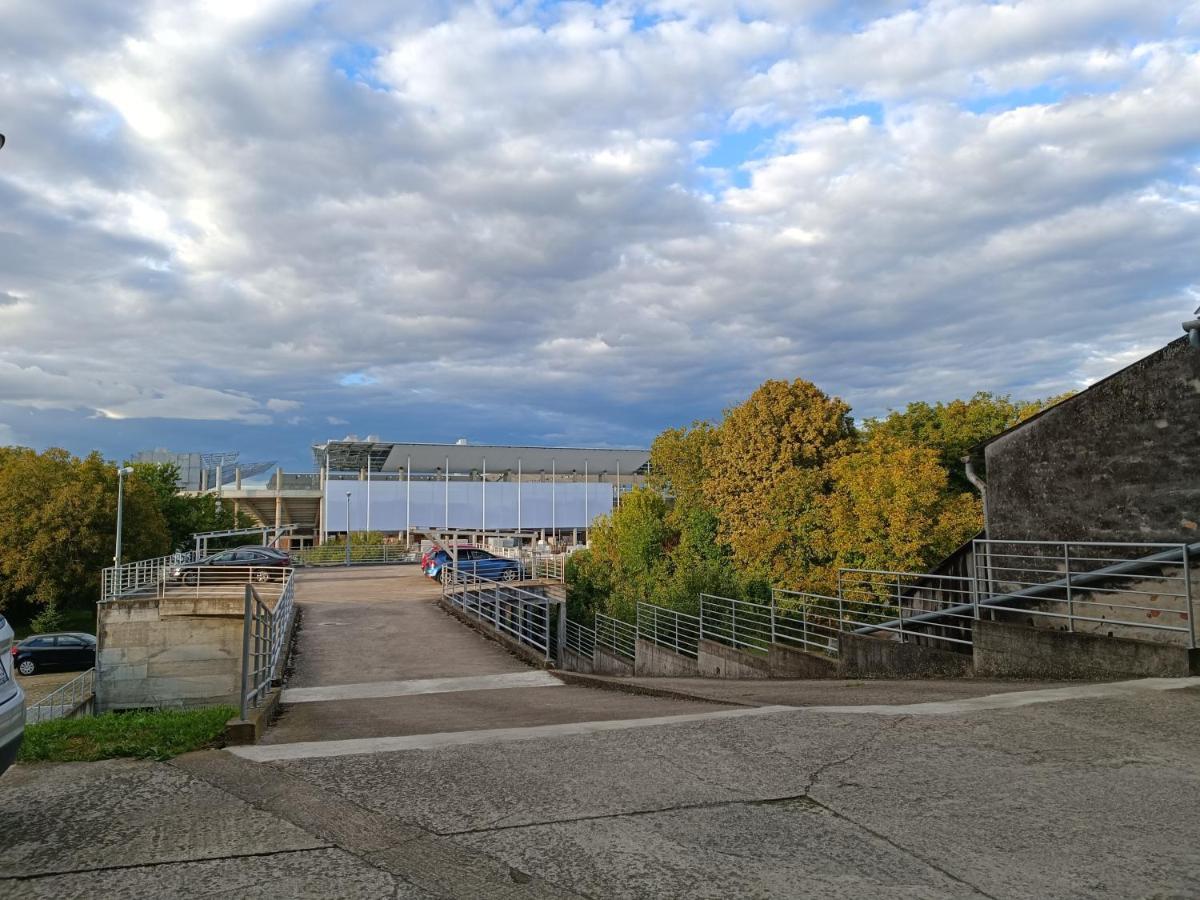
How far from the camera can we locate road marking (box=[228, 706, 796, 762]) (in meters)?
6.00

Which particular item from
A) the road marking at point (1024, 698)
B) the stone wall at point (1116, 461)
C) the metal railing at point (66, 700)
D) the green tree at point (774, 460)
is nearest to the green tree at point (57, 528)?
the metal railing at point (66, 700)

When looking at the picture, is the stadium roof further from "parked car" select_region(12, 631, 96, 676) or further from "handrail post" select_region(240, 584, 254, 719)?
"handrail post" select_region(240, 584, 254, 719)

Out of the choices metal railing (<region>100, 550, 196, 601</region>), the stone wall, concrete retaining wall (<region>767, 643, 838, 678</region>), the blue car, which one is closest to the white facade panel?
the blue car

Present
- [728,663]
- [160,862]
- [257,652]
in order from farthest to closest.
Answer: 1. [728,663]
2. [257,652]
3. [160,862]

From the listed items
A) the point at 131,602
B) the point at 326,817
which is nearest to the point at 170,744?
the point at 326,817

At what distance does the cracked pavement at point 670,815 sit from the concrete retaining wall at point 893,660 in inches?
171

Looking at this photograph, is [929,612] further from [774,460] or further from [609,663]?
[774,460]

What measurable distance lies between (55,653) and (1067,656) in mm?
32127

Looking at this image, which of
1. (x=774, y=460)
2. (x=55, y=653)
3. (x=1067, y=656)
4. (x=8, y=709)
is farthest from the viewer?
(x=774, y=460)

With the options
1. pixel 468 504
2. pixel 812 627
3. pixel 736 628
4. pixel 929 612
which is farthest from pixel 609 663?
pixel 468 504

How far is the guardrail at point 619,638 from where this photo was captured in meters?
27.2

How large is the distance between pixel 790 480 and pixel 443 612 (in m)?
14.4

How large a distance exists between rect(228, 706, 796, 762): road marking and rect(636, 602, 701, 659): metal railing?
14845 mm

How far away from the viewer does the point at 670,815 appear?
4332mm
